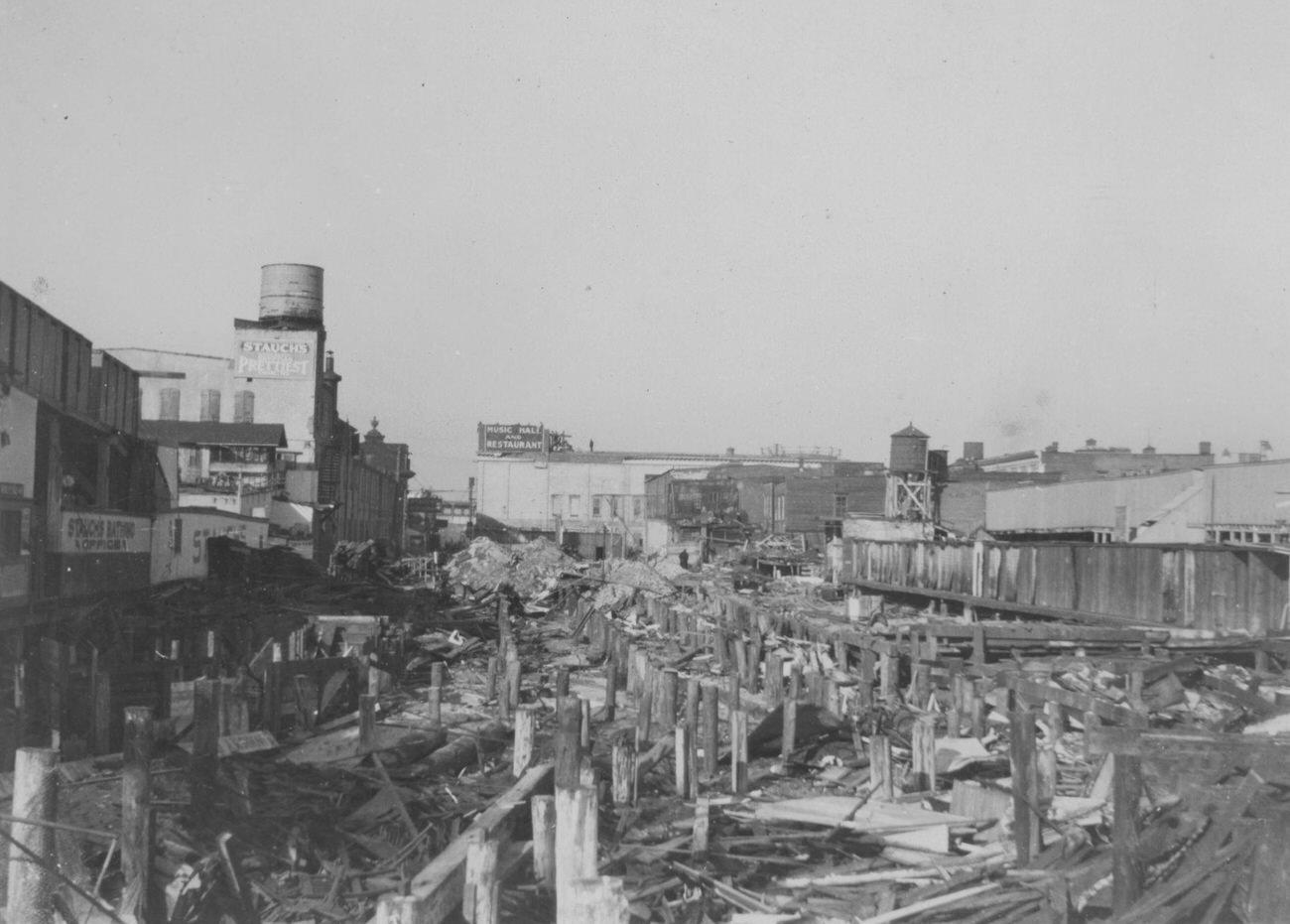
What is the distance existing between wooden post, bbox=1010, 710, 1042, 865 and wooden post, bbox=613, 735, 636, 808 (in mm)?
4985

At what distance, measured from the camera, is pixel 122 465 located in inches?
1223

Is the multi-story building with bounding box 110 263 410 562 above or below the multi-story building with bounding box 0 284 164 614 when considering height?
above

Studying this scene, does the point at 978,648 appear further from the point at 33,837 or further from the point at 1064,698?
the point at 33,837

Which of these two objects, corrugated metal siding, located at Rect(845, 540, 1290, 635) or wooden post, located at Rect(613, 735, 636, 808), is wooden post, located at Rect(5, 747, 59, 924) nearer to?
wooden post, located at Rect(613, 735, 636, 808)

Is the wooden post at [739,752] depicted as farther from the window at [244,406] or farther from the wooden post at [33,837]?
the window at [244,406]

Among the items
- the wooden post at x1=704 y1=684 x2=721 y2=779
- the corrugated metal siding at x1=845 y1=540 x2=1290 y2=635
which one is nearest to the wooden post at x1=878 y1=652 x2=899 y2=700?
the wooden post at x1=704 y1=684 x2=721 y2=779

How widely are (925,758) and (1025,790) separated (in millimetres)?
3673

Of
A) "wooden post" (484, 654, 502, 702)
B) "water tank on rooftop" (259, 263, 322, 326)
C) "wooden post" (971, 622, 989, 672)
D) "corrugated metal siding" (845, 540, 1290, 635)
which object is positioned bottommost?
"wooden post" (484, 654, 502, 702)

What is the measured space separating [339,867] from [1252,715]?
1318 centimetres

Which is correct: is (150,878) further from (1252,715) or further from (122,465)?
(122,465)

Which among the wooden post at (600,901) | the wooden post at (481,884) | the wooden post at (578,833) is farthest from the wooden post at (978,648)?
the wooden post at (600,901)

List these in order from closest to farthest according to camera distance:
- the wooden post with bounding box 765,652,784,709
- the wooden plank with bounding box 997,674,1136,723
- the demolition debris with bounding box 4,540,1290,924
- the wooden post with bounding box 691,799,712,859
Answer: the demolition debris with bounding box 4,540,1290,924, the wooden post with bounding box 691,799,712,859, the wooden plank with bounding box 997,674,1136,723, the wooden post with bounding box 765,652,784,709

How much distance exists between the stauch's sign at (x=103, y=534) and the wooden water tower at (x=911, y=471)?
35479 millimetres

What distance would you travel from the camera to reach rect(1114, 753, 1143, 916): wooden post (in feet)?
30.5
